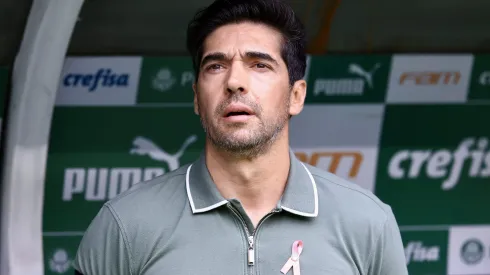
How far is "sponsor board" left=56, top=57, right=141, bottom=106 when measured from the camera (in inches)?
170

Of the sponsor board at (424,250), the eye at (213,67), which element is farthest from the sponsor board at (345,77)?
the eye at (213,67)

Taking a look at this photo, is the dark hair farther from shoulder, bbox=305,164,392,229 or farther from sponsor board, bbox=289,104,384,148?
sponsor board, bbox=289,104,384,148

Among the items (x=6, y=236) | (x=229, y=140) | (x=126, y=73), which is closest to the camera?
(x=229, y=140)

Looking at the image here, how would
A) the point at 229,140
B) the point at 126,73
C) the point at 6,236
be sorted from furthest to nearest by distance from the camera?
the point at 126,73 → the point at 6,236 → the point at 229,140

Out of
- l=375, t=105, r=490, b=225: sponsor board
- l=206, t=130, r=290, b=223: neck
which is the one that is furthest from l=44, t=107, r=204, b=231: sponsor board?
l=206, t=130, r=290, b=223: neck

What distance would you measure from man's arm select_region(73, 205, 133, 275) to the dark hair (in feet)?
1.63

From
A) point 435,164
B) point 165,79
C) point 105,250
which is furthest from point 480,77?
point 105,250

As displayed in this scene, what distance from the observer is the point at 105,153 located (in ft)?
14.5

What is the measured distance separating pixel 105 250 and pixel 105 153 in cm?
185

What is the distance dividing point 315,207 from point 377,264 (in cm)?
22

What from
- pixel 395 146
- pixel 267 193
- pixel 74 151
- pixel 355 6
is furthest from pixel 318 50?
pixel 267 193

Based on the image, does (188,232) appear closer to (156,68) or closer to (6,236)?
(6,236)

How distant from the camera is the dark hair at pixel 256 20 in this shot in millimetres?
2736

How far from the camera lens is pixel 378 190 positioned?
4.64 metres
